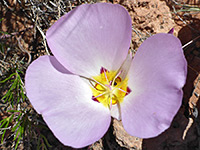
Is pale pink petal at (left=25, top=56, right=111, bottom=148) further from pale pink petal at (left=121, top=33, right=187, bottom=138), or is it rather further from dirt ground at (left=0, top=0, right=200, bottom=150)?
dirt ground at (left=0, top=0, right=200, bottom=150)

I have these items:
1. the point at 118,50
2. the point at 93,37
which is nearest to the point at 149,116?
the point at 118,50

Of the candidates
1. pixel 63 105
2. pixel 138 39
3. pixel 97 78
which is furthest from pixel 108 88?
pixel 138 39

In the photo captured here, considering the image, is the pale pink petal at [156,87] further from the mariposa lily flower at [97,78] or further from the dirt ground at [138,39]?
the dirt ground at [138,39]

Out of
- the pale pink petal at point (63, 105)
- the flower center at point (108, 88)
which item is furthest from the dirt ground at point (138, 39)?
the pale pink petal at point (63, 105)

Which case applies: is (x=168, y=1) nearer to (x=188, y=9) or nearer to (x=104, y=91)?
A: (x=188, y=9)

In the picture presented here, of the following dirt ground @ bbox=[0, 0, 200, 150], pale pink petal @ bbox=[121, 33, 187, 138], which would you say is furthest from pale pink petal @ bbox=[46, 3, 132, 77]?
dirt ground @ bbox=[0, 0, 200, 150]
